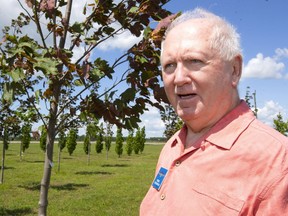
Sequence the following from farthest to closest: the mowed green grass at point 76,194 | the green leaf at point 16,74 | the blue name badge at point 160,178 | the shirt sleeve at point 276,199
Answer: the mowed green grass at point 76,194
the green leaf at point 16,74
the blue name badge at point 160,178
the shirt sleeve at point 276,199

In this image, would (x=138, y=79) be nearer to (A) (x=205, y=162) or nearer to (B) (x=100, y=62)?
(B) (x=100, y=62)

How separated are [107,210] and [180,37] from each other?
9166 millimetres

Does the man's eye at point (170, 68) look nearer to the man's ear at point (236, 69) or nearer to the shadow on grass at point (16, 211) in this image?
the man's ear at point (236, 69)

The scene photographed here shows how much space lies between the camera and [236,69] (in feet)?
5.30

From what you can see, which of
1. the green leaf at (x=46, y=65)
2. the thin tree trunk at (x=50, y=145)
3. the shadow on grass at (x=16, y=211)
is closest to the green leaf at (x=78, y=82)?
the thin tree trunk at (x=50, y=145)

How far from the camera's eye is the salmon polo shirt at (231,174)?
1.34m

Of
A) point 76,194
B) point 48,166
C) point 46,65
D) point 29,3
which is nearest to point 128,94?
point 46,65

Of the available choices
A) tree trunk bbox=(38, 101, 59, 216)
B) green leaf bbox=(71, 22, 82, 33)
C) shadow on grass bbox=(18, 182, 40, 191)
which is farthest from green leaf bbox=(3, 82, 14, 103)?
shadow on grass bbox=(18, 182, 40, 191)

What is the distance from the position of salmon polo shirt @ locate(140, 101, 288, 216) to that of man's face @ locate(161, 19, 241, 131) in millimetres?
73

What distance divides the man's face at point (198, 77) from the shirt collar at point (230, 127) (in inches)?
1.5

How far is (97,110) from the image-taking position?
2.99 meters

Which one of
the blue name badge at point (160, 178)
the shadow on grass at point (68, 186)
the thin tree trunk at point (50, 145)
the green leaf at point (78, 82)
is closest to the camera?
the blue name badge at point (160, 178)

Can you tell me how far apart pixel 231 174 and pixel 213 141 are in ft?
0.62

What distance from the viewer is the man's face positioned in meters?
1.55
